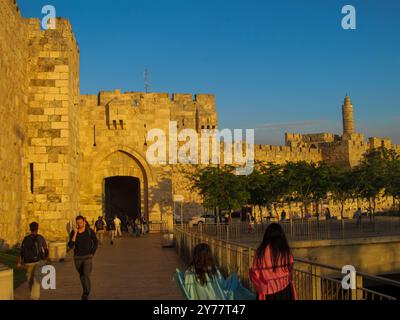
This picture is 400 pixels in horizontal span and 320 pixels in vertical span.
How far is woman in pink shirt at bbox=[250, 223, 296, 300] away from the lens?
16.9ft

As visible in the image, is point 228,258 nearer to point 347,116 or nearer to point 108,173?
point 108,173

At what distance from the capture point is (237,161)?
1362 inches

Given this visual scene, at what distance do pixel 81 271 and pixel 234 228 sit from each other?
1421 centimetres

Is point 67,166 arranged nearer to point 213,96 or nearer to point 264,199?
point 264,199

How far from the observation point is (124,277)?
11.2 meters

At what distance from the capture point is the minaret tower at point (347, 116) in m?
59.4

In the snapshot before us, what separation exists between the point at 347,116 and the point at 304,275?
2169 inches

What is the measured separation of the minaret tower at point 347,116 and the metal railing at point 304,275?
47.2 meters

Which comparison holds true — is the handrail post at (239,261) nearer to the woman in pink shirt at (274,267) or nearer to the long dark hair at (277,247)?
the woman in pink shirt at (274,267)

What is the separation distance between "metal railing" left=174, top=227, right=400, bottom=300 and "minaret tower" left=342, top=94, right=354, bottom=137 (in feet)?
155

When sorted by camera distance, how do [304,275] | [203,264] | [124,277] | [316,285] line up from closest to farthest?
[203,264], [316,285], [304,275], [124,277]

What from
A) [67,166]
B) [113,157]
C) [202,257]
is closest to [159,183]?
[113,157]

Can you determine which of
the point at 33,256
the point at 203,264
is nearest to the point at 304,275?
the point at 203,264

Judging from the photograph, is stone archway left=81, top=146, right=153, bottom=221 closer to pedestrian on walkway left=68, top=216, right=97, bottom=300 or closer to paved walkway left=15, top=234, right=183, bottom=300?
paved walkway left=15, top=234, right=183, bottom=300
